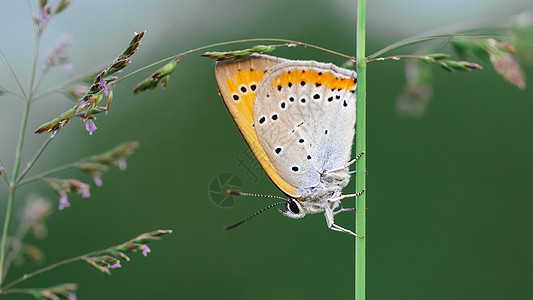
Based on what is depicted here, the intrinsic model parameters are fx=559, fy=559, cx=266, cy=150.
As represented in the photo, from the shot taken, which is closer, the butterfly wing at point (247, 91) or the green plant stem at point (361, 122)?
the green plant stem at point (361, 122)

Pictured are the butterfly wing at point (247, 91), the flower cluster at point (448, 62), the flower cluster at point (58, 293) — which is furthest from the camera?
the butterfly wing at point (247, 91)

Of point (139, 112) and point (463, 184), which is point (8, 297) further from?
point (463, 184)

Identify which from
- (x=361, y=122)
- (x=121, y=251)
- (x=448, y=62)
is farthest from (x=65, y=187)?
(x=448, y=62)

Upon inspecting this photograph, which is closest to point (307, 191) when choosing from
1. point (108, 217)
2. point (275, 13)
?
point (108, 217)

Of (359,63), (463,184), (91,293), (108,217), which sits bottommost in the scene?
(91,293)

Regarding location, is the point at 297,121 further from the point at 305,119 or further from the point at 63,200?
the point at 63,200

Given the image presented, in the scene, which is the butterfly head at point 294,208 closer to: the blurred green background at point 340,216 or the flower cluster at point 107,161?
the flower cluster at point 107,161

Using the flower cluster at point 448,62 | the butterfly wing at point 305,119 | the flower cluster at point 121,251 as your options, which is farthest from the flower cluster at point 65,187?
the flower cluster at point 448,62
